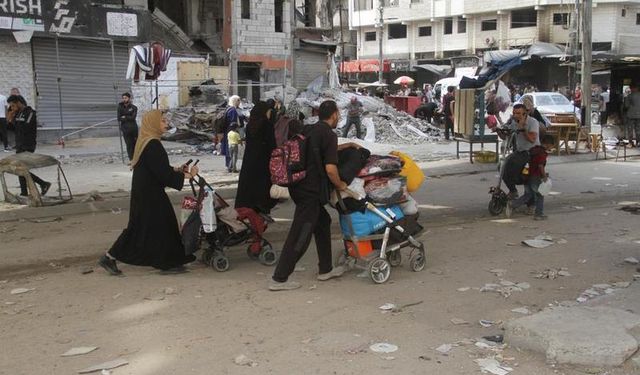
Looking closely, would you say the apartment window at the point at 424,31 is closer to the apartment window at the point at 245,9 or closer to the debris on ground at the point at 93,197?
the apartment window at the point at 245,9

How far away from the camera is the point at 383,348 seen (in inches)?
175

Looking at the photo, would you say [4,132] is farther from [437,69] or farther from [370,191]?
[437,69]

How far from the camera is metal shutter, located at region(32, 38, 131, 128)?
67.9ft

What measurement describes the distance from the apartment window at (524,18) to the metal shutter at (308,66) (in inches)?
860

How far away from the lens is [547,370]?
4.05m

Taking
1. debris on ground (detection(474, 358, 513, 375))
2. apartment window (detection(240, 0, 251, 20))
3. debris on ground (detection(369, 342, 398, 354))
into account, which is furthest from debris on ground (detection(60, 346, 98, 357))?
apartment window (detection(240, 0, 251, 20))

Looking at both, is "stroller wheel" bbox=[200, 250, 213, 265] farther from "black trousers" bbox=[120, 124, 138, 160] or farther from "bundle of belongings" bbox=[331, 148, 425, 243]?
"black trousers" bbox=[120, 124, 138, 160]

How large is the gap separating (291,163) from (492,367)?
2495mm

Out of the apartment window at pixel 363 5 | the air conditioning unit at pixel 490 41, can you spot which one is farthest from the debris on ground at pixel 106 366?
the apartment window at pixel 363 5

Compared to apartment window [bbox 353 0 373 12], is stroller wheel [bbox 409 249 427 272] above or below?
below

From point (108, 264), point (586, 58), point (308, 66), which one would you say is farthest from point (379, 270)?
point (308, 66)

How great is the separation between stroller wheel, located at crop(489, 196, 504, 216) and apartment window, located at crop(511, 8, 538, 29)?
42.9m

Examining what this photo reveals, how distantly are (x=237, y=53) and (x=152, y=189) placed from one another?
2432 cm

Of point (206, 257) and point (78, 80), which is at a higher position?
point (78, 80)
